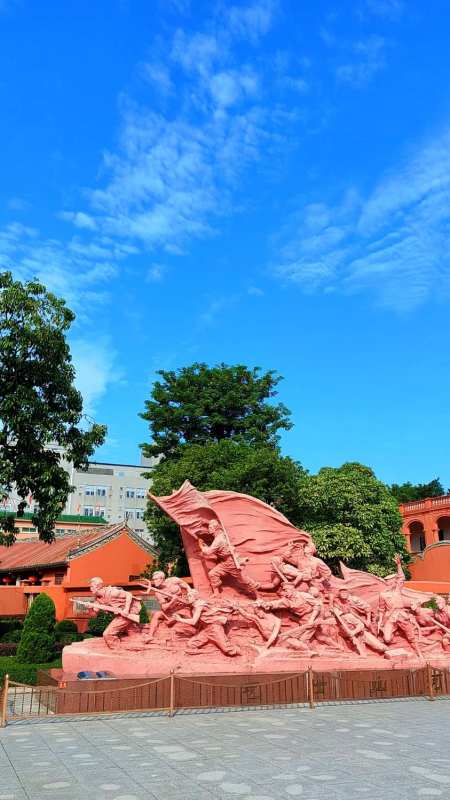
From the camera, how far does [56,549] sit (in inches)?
1062

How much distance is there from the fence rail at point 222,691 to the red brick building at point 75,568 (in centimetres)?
1217

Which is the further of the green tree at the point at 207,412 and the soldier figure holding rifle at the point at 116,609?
the green tree at the point at 207,412

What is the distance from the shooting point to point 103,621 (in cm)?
1962

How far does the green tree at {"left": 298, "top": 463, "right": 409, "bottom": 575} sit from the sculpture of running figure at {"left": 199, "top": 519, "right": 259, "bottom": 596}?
1081 centimetres

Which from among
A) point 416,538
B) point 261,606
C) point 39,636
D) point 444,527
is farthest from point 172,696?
point 416,538

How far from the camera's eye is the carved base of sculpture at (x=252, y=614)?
11.1 m

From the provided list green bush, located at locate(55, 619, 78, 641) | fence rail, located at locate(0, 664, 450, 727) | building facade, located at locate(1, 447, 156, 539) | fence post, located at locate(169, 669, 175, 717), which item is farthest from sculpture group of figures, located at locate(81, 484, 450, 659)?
building facade, located at locate(1, 447, 156, 539)

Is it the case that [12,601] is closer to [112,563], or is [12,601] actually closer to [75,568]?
[75,568]

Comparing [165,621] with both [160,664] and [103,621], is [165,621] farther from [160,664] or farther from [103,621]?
[103,621]

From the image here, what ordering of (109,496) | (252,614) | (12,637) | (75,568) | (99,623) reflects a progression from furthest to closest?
(109,496) → (75,568) → (99,623) → (12,637) → (252,614)

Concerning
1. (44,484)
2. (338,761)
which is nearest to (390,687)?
(338,761)

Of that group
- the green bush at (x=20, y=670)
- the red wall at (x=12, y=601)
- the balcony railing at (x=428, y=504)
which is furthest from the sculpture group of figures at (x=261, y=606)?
the balcony railing at (x=428, y=504)

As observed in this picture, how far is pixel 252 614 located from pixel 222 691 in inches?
105

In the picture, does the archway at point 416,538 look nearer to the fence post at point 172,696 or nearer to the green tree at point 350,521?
the green tree at point 350,521
